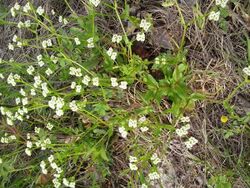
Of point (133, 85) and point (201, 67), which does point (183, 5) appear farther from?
point (133, 85)

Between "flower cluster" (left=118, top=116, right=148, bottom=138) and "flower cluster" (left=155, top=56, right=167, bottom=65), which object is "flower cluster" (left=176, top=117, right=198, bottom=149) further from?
"flower cluster" (left=155, top=56, right=167, bottom=65)

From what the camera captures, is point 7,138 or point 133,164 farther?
point 7,138

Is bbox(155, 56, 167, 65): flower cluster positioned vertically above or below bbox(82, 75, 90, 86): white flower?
above

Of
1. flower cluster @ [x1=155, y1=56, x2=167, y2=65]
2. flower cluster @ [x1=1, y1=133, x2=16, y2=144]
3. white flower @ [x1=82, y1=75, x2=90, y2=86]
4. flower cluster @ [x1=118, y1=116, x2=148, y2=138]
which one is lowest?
flower cluster @ [x1=1, y1=133, x2=16, y2=144]

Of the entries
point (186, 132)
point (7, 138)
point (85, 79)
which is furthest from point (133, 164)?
point (7, 138)

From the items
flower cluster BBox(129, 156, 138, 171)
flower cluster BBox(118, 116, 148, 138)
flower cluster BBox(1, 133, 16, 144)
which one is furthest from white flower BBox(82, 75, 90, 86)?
flower cluster BBox(1, 133, 16, 144)

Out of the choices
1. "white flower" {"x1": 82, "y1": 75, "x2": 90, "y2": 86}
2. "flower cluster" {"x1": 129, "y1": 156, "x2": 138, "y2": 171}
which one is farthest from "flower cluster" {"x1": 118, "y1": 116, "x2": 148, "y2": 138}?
"white flower" {"x1": 82, "y1": 75, "x2": 90, "y2": 86}

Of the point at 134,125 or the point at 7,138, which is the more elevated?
the point at 134,125

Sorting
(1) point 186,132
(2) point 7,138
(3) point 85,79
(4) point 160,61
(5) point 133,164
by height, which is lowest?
(2) point 7,138

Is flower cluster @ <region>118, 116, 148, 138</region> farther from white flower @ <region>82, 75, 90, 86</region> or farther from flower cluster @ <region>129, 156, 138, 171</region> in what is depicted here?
white flower @ <region>82, 75, 90, 86</region>

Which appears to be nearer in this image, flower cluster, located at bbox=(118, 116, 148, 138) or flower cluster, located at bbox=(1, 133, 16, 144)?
flower cluster, located at bbox=(118, 116, 148, 138)

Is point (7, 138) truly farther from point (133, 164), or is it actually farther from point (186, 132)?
point (186, 132)
